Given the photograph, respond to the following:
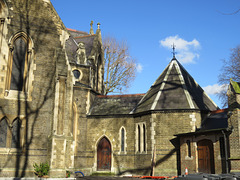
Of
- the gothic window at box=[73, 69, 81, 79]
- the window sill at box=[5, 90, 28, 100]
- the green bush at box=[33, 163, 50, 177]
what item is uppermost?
the gothic window at box=[73, 69, 81, 79]

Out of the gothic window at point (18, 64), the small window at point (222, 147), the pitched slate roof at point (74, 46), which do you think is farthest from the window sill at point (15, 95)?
the small window at point (222, 147)

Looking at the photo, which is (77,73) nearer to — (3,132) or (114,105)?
(114,105)

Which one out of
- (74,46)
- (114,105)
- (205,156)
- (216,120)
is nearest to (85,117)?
(114,105)

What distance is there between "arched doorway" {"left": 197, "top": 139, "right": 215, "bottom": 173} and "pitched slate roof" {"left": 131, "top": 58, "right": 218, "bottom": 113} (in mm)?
3142

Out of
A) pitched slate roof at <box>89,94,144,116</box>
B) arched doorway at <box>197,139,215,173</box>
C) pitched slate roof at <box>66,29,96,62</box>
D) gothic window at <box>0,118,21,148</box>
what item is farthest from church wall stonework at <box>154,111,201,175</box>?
pitched slate roof at <box>66,29,96,62</box>

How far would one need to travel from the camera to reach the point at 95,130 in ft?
81.9

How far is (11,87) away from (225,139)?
43.5ft

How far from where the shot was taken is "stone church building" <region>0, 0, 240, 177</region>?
16.4 meters

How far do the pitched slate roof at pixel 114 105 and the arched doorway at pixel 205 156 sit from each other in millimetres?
7272

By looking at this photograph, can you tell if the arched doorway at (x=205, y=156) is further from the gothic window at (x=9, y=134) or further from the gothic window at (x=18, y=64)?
the gothic window at (x=18, y=64)

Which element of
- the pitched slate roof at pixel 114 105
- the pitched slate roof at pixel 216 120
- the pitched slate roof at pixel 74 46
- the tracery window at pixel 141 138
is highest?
the pitched slate roof at pixel 74 46

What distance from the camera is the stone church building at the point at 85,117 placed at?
16.4 m

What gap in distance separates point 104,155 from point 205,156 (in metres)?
8.77

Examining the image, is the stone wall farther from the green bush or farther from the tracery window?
the tracery window
